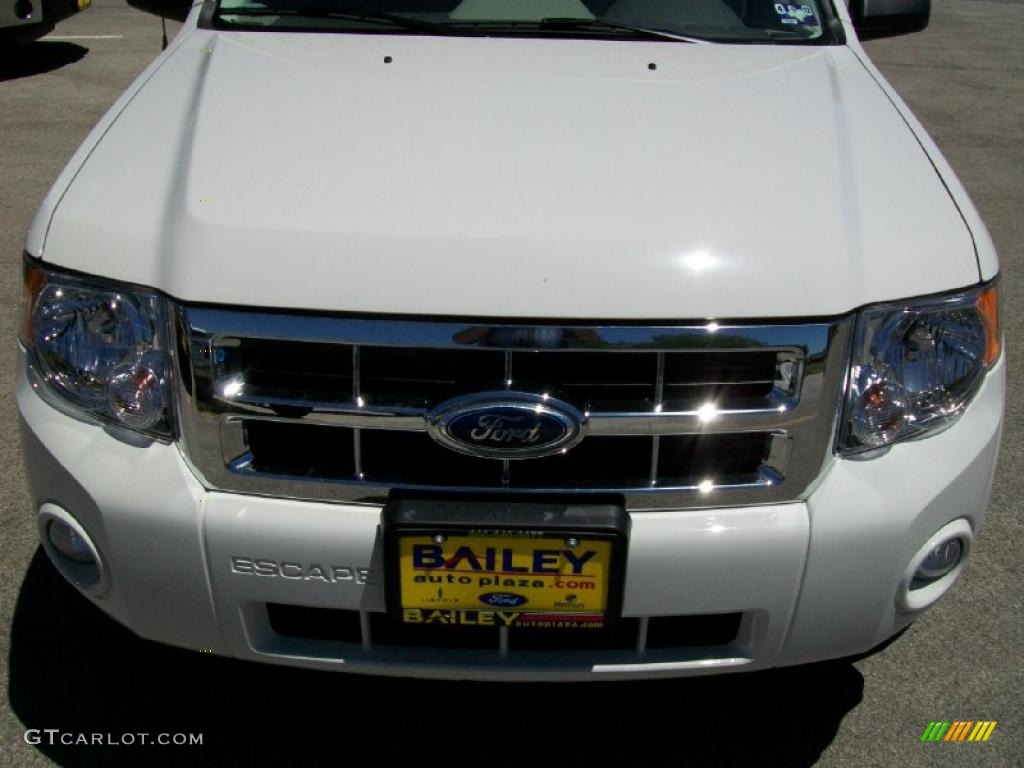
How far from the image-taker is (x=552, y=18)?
2834mm

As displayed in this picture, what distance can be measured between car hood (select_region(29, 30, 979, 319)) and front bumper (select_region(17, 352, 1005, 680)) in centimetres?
33

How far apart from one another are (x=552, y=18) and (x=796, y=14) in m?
0.65

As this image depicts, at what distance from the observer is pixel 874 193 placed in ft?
6.90

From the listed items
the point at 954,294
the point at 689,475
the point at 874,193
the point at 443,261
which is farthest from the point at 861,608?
the point at 443,261

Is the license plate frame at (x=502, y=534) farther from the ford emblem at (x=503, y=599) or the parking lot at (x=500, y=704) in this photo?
the parking lot at (x=500, y=704)

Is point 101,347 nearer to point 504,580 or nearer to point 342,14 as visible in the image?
point 504,580

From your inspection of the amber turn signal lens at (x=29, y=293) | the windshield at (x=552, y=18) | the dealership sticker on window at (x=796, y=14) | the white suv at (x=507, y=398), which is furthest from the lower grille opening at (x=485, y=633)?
the dealership sticker on window at (x=796, y=14)

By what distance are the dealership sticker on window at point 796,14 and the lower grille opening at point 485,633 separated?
1.65 metres

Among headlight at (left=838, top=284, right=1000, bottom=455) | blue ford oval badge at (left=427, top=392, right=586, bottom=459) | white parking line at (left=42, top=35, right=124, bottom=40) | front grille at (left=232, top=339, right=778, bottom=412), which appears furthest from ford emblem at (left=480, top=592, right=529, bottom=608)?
white parking line at (left=42, top=35, right=124, bottom=40)

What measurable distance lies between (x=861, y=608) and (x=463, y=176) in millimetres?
1053

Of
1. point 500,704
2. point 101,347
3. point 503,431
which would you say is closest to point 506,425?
point 503,431

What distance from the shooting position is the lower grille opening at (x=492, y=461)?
1936 mm

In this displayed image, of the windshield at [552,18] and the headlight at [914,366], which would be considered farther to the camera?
the windshield at [552,18]

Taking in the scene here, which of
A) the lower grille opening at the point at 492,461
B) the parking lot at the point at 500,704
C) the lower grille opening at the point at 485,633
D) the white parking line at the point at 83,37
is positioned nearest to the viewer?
the lower grille opening at the point at 492,461
